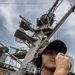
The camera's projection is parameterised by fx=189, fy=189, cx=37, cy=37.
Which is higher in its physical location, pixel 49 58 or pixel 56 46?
pixel 56 46

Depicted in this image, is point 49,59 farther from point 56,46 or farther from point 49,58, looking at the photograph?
point 56,46

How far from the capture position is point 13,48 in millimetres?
25984

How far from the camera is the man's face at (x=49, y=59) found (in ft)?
6.17

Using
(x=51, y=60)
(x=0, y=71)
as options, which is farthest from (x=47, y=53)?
(x=0, y=71)

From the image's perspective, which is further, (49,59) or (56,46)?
(56,46)

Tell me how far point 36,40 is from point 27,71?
7505 millimetres

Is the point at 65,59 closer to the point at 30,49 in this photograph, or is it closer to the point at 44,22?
the point at 30,49

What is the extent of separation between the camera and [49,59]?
1947mm

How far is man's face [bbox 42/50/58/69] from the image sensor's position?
1879 millimetres

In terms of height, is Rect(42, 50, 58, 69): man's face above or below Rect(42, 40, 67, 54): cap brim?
below

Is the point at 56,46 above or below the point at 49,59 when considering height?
above

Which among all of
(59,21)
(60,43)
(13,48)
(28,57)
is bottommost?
(60,43)

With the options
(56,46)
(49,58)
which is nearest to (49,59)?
(49,58)

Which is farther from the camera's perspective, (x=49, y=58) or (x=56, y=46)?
(x=56, y=46)
